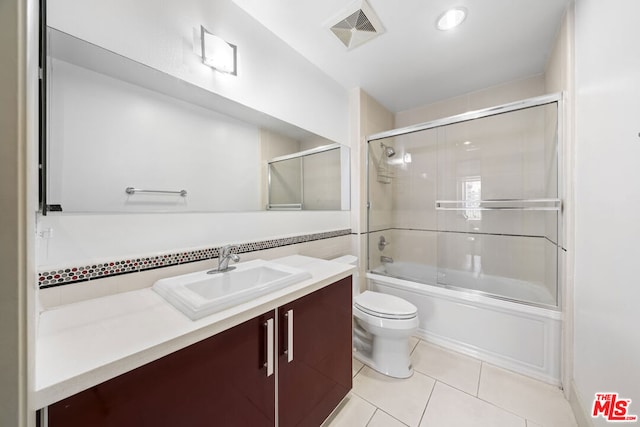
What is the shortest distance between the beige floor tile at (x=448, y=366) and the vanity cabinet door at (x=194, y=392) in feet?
4.09

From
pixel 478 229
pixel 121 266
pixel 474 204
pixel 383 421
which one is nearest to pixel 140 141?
pixel 121 266

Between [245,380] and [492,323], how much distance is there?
1789 millimetres

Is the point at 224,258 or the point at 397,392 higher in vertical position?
the point at 224,258

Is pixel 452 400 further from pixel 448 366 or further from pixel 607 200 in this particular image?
pixel 607 200

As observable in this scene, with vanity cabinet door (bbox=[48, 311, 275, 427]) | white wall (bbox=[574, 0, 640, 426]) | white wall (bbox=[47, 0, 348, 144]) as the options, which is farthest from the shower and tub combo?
vanity cabinet door (bbox=[48, 311, 275, 427])

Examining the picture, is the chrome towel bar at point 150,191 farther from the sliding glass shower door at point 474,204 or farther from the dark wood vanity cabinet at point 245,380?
the sliding glass shower door at point 474,204

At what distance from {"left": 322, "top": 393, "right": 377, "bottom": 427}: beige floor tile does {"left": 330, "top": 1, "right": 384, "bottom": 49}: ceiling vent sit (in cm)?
237

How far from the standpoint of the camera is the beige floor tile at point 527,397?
124 cm

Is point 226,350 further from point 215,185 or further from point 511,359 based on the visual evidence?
point 511,359

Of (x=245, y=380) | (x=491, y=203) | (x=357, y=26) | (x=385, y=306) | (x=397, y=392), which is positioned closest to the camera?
(x=245, y=380)

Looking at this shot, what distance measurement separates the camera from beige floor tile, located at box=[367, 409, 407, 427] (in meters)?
1.22

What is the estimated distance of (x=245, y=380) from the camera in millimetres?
807

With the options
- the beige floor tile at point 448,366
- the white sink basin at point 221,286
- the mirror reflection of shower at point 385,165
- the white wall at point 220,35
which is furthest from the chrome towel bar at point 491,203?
the white sink basin at point 221,286

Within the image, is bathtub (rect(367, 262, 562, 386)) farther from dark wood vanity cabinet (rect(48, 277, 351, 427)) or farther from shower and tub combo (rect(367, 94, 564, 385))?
dark wood vanity cabinet (rect(48, 277, 351, 427))
